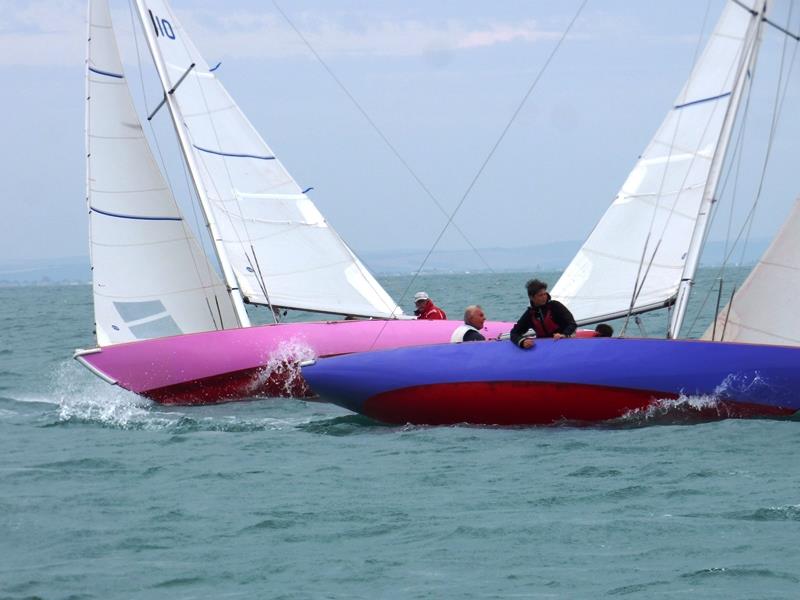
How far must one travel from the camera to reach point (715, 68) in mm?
15758

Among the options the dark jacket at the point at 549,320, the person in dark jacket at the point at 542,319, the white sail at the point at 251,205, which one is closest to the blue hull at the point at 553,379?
the person in dark jacket at the point at 542,319

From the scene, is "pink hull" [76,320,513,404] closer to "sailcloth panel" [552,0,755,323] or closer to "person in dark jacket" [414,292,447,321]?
"person in dark jacket" [414,292,447,321]

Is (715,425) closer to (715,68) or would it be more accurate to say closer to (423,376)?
(423,376)

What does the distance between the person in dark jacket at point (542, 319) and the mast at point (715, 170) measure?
0.98 meters

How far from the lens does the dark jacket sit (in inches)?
527

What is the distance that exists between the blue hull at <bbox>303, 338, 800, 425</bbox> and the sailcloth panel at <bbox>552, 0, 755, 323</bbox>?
262cm

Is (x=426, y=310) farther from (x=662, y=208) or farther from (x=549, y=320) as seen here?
(x=549, y=320)

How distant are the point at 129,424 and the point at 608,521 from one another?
273 inches

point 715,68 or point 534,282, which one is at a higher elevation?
point 715,68

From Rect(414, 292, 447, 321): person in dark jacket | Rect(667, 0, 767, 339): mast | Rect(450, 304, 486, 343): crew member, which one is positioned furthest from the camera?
Rect(414, 292, 447, 321): person in dark jacket

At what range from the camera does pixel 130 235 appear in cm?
1736

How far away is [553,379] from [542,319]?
0.72m

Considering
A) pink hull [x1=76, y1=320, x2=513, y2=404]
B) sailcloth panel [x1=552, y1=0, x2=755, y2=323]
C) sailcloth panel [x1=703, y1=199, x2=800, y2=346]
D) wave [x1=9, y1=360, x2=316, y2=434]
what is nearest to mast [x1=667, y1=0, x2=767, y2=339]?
sailcloth panel [x1=703, y1=199, x2=800, y2=346]

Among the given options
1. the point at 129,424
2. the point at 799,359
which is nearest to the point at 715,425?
the point at 799,359
